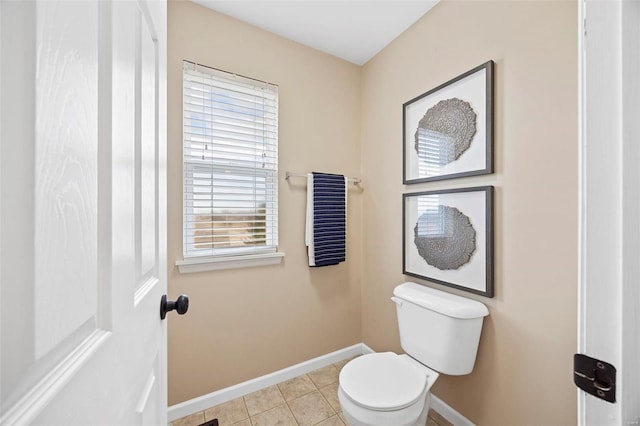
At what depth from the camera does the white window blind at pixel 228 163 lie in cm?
159

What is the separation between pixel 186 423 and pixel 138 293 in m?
1.44

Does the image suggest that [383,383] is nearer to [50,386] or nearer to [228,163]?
[50,386]

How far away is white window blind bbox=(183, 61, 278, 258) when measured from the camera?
1587 millimetres

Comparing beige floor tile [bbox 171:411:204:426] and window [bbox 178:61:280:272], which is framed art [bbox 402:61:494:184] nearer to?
window [bbox 178:61:280:272]

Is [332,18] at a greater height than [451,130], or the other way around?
[332,18]

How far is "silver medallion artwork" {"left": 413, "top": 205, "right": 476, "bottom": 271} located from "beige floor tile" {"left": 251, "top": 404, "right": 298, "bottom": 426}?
1.20 m

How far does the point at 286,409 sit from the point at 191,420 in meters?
0.53

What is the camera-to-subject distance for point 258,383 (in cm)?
177

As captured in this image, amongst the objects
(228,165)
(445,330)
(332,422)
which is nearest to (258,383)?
(332,422)

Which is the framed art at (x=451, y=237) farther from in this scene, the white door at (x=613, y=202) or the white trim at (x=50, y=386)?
the white trim at (x=50, y=386)

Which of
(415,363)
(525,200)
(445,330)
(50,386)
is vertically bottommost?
(415,363)

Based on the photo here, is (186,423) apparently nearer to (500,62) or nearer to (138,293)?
(138,293)

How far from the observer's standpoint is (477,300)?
1.37 metres

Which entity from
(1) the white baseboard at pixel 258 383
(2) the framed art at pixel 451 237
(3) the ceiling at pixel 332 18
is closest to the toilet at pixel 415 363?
(2) the framed art at pixel 451 237
